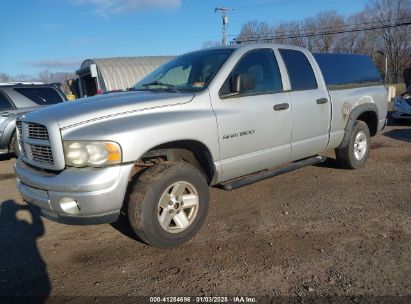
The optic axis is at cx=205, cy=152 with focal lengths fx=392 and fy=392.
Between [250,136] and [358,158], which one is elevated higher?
[250,136]

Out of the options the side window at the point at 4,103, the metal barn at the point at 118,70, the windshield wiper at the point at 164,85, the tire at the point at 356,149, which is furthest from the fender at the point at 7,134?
the metal barn at the point at 118,70

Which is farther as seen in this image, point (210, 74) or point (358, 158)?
point (358, 158)

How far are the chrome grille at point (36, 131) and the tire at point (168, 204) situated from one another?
906 millimetres

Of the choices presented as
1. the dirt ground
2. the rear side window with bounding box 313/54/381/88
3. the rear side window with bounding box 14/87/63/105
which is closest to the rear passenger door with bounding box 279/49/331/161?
the rear side window with bounding box 313/54/381/88

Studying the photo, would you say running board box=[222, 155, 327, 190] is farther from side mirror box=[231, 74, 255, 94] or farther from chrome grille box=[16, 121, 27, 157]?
chrome grille box=[16, 121, 27, 157]

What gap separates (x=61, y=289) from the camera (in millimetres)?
3189

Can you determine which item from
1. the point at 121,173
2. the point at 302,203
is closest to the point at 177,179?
the point at 121,173

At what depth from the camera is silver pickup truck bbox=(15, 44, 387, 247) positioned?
3.35m

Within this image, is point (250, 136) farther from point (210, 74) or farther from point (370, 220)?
point (370, 220)

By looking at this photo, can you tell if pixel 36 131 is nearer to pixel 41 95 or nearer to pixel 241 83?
pixel 241 83

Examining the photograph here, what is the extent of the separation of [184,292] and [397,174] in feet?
14.9

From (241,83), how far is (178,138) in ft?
3.17

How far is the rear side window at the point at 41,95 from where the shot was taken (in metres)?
9.38

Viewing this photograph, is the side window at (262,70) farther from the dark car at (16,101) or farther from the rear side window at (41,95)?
the rear side window at (41,95)
